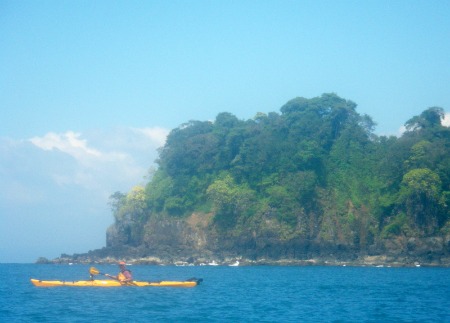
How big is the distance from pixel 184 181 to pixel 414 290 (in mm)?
45085

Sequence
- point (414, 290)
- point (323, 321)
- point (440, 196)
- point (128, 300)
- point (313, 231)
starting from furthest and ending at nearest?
point (313, 231) < point (440, 196) < point (414, 290) < point (128, 300) < point (323, 321)

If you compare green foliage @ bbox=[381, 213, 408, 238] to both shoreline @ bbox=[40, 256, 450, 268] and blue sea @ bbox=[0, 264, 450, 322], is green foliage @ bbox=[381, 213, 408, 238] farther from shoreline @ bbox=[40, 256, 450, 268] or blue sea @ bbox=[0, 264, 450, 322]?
blue sea @ bbox=[0, 264, 450, 322]

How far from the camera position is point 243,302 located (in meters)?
29.1

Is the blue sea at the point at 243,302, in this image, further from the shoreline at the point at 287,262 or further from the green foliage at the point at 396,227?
the green foliage at the point at 396,227

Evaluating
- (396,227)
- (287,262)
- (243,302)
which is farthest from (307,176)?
(243,302)

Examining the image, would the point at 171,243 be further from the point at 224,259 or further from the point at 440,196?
the point at 440,196

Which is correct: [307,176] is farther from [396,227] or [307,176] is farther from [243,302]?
[243,302]

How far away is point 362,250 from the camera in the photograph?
2477 inches

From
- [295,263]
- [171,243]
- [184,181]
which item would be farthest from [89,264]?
[295,263]

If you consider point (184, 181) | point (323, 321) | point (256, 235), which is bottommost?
point (323, 321)

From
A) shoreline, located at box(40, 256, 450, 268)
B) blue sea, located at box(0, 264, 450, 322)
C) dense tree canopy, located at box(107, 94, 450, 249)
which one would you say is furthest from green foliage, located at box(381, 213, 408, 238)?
blue sea, located at box(0, 264, 450, 322)

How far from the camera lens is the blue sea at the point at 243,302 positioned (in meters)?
24.3

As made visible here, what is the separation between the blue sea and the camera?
24.3 metres

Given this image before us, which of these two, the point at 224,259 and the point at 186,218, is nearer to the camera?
the point at 224,259
